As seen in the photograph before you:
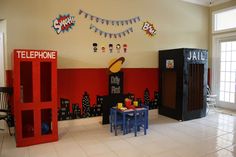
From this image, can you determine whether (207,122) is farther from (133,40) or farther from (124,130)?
(133,40)

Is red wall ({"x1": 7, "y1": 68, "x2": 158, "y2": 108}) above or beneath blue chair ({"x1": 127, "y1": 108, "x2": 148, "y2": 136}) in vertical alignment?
above

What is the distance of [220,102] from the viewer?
6078 mm

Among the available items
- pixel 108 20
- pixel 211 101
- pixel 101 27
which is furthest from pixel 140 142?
pixel 211 101

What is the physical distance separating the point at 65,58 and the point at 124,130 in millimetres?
1945

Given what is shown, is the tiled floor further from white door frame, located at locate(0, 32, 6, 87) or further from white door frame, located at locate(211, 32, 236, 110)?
white door frame, located at locate(211, 32, 236, 110)

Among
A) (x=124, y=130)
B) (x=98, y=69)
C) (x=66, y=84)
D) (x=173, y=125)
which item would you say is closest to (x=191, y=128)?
(x=173, y=125)

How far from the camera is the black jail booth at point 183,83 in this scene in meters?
4.58

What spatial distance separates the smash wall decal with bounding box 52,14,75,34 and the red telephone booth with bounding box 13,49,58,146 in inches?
31.8

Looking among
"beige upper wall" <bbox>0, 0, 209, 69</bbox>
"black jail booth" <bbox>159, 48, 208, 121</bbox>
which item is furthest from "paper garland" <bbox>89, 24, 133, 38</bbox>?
"black jail booth" <bbox>159, 48, 208, 121</bbox>

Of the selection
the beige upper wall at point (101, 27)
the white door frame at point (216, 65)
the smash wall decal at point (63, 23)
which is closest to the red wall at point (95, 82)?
the beige upper wall at point (101, 27)

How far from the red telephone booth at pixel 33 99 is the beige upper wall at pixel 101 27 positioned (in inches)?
22.0

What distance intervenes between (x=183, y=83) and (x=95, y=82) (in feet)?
6.81

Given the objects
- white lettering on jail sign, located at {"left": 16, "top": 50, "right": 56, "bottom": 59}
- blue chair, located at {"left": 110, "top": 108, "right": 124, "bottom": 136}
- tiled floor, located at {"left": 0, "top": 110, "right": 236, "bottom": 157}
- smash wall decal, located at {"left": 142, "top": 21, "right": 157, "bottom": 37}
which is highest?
smash wall decal, located at {"left": 142, "top": 21, "right": 157, "bottom": 37}

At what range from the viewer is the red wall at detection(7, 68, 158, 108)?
411 centimetres
